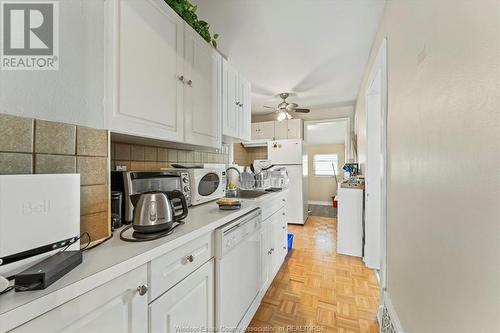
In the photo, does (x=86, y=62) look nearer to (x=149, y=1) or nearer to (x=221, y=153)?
(x=149, y=1)

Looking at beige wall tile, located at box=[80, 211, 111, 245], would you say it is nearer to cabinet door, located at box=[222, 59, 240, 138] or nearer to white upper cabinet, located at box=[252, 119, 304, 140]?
cabinet door, located at box=[222, 59, 240, 138]

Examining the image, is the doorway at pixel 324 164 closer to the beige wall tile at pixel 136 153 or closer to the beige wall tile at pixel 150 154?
the beige wall tile at pixel 150 154

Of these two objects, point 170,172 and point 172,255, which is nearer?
point 172,255

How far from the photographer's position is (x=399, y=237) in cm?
124

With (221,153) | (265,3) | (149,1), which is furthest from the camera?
(221,153)

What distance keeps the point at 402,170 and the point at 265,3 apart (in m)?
1.63

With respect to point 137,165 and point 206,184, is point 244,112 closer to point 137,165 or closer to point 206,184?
point 206,184

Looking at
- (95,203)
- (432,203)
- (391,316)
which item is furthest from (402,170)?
(95,203)

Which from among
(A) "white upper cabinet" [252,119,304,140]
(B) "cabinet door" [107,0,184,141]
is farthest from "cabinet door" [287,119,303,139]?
(B) "cabinet door" [107,0,184,141]

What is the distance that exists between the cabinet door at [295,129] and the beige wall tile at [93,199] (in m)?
3.93

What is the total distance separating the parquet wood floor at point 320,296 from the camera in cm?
148

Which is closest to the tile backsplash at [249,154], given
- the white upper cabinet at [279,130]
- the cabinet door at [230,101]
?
the white upper cabinet at [279,130]

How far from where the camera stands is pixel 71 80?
0.75 meters

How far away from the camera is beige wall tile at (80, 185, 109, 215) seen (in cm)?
74
